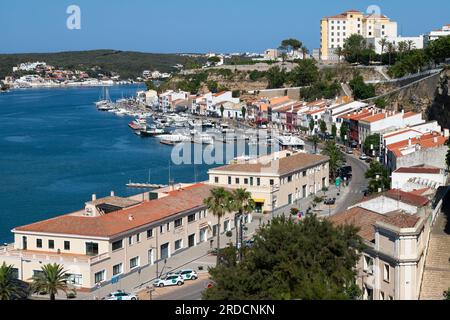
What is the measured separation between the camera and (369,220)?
14383 millimetres

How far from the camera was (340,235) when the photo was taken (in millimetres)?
11625

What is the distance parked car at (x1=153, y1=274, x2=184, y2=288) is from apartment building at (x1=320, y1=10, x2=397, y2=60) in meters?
51.1

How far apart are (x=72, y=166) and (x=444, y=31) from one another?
105 feet

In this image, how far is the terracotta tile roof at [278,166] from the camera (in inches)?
896

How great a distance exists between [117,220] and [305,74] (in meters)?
42.0

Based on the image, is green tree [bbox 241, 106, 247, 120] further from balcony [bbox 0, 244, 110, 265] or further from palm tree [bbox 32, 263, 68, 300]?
palm tree [bbox 32, 263, 68, 300]

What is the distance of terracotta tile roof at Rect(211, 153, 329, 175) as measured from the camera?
896 inches

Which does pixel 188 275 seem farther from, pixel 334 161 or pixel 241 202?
pixel 334 161

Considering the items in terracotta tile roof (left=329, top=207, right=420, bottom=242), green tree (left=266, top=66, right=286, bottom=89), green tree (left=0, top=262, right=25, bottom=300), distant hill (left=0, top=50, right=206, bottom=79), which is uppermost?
distant hill (left=0, top=50, right=206, bottom=79)

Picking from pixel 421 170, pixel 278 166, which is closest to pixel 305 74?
pixel 278 166

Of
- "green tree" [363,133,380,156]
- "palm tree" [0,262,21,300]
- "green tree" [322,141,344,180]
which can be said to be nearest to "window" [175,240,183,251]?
"palm tree" [0,262,21,300]
